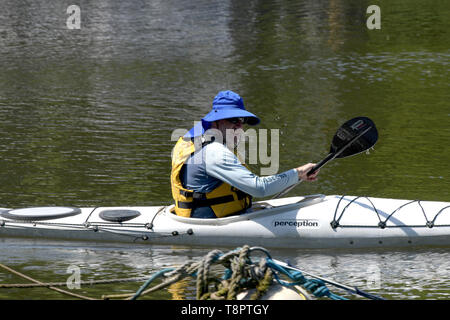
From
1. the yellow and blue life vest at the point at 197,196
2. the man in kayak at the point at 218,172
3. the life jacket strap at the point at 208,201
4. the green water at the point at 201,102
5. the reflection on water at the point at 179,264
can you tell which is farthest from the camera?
the green water at the point at 201,102

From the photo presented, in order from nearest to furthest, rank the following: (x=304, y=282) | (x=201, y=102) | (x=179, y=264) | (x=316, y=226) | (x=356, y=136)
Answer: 1. (x=304, y=282)
2. (x=179, y=264)
3. (x=316, y=226)
4. (x=356, y=136)
5. (x=201, y=102)

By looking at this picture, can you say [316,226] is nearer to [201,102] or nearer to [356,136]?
[356,136]

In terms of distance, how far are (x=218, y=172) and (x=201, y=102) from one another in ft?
23.2

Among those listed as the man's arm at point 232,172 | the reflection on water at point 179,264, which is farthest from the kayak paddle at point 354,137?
the reflection on water at point 179,264

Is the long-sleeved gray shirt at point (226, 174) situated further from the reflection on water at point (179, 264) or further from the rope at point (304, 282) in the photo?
the rope at point (304, 282)

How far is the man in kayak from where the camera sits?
659 centimetres

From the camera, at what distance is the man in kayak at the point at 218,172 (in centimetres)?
659

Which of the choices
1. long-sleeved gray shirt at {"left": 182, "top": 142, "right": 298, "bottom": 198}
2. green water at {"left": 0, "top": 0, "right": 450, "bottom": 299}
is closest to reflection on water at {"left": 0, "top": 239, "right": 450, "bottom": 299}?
green water at {"left": 0, "top": 0, "right": 450, "bottom": 299}

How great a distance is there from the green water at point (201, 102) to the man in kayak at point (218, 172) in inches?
20.3

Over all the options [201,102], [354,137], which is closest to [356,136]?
[354,137]

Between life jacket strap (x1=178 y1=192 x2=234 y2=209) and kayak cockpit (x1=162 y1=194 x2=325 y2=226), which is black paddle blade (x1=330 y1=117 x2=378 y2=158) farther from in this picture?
life jacket strap (x1=178 y1=192 x2=234 y2=209)

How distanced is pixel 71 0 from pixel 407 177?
22.6 meters

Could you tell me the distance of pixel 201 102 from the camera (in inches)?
536

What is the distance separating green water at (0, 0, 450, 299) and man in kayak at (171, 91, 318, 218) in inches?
20.3
